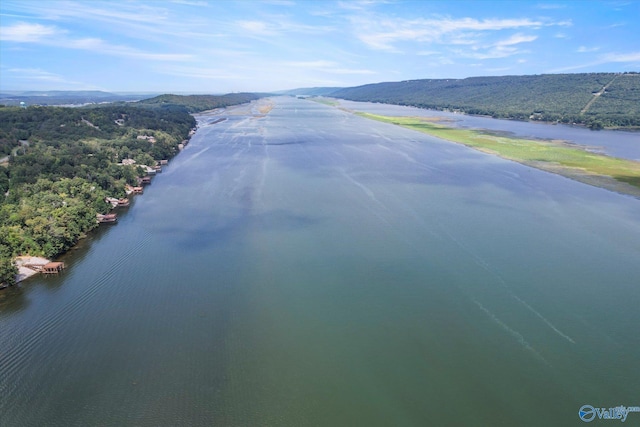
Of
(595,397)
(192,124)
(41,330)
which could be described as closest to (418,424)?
(595,397)

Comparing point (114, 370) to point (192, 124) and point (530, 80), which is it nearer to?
point (192, 124)

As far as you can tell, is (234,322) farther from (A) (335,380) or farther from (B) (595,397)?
(B) (595,397)

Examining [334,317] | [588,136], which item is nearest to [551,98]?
[588,136]

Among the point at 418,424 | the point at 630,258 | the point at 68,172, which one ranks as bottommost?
the point at 418,424

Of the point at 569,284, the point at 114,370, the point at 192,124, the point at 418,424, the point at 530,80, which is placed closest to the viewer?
the point at 418,424

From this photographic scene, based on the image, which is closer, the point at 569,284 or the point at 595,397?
the point at 595,397

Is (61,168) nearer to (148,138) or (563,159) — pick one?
(148,138)

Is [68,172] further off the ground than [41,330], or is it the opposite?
[68,172]

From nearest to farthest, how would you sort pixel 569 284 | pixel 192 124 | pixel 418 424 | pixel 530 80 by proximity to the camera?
pixel 418 424 < pixel 569 284 < pixel 192 124 < pixel 530 80
